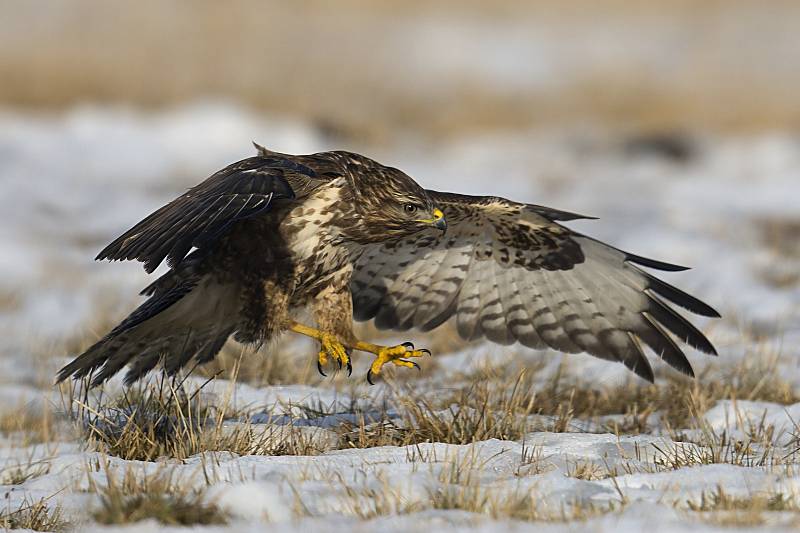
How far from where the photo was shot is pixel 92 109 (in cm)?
1433

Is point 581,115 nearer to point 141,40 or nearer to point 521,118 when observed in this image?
point 521,118

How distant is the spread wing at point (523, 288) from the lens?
5.55 m

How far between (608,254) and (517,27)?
53.9ft

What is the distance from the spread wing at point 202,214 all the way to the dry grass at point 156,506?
1.01m

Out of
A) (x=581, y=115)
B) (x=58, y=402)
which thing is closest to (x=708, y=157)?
(x=581, y=115)

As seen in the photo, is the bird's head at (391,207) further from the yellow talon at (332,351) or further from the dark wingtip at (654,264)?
the dark wingtip at (654,264)

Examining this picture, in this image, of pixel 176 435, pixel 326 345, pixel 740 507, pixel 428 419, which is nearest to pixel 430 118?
pixel 326 345

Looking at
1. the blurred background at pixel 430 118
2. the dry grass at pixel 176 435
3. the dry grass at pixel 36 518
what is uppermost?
the blurred background at pixel 430 118

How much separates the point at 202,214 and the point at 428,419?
3.98 feet

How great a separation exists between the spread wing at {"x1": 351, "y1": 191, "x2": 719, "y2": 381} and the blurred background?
1254mm

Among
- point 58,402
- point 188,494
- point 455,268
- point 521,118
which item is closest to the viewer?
point 188,494

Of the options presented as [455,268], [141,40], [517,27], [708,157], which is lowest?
[455,268]

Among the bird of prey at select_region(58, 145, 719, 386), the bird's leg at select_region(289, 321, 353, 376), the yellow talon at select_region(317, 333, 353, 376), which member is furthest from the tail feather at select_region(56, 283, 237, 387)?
the yellow talon at select_region(317, 333, 353, 376)

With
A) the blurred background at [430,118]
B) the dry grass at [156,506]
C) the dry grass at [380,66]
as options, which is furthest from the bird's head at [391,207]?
the dry grass at [380,66]
